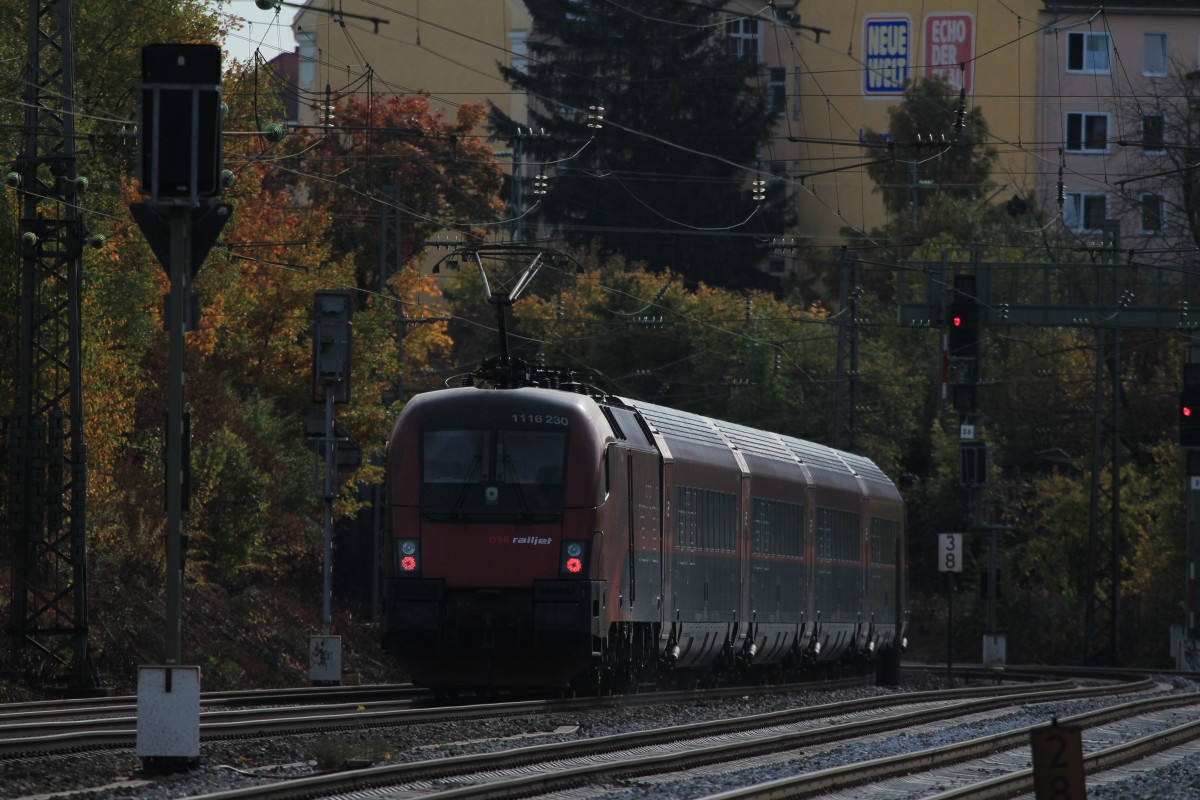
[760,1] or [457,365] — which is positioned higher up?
[760,1]

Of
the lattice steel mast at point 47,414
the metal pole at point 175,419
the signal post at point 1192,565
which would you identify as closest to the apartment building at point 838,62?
the signal post at point 1192,565

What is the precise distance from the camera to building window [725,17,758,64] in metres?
80.7

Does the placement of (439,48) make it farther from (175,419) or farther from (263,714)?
(175,419)

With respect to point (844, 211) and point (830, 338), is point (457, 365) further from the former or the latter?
point (844, 211)

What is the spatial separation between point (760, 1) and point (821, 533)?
52414mm

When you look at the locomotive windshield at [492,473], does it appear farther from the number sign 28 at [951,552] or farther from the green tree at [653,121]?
the green tree at [653,121]

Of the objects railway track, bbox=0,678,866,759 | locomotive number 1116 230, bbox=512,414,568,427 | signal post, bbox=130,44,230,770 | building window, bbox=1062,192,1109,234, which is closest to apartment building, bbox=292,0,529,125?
building window, bbox=1062,192,1109,234

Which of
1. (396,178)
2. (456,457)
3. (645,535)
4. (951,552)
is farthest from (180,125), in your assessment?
(396,178)

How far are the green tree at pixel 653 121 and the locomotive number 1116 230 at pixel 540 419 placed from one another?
54052 millimetres

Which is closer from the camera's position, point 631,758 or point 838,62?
point 631,758

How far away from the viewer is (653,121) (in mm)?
78000

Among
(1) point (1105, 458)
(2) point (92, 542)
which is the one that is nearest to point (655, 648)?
(2) point (92, 542)

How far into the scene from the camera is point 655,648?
25031 millimetres

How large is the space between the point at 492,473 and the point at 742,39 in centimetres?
6367
